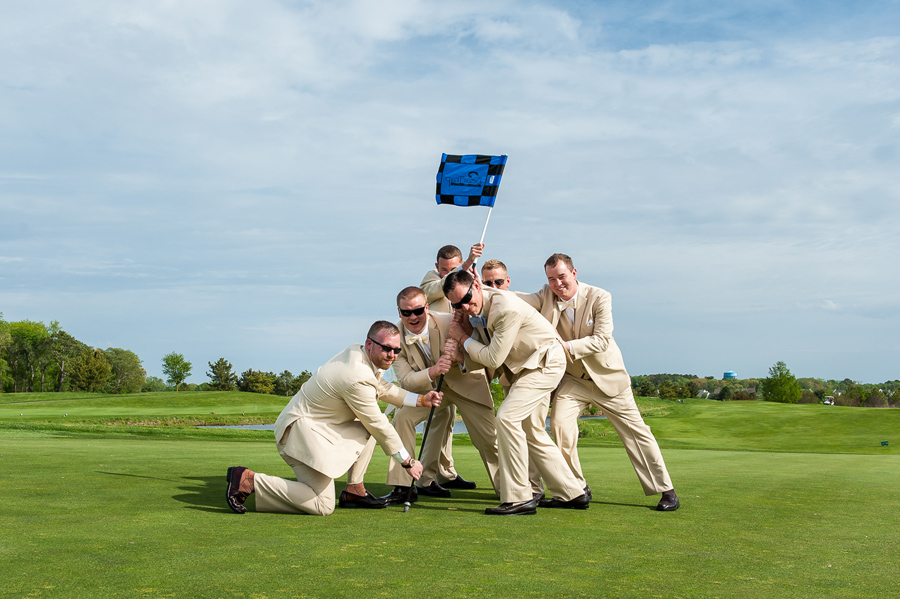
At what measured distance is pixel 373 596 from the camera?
10.7 ft

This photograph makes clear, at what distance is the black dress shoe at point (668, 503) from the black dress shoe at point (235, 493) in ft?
12.0

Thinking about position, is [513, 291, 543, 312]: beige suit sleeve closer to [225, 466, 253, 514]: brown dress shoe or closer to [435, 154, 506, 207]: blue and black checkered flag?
[435, 154, 506, 207]: blue and black checkered flag

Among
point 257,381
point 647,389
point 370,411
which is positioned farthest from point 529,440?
point 647,389

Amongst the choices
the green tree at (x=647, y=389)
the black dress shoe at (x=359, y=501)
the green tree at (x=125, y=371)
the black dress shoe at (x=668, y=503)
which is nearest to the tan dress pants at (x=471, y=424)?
the black dress shoe at (x=359, y=501)

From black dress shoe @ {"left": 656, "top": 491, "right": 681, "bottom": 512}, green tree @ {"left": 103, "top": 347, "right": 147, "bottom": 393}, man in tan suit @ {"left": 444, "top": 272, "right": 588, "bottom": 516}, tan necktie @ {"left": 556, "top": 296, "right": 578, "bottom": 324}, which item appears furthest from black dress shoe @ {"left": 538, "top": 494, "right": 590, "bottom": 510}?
green tree @ {"left": 103, "top": 347, "right": 147, "bottom": 393}

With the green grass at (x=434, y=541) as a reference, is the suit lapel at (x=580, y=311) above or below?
above

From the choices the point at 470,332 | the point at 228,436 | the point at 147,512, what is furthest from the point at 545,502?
the point at 228,436

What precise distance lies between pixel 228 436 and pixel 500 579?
15.8 metres

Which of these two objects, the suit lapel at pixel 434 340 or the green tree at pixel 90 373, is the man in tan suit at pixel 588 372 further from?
the green tree at pixel 90 373

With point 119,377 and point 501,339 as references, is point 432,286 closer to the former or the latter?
point 501,339

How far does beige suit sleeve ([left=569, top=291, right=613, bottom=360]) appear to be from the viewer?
6.70 metres

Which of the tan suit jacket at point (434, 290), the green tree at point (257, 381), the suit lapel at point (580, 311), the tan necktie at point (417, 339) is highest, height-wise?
the tan suit jacket at point (434, 290)

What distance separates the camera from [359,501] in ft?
20.9

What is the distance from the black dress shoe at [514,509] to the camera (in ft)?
19.4
